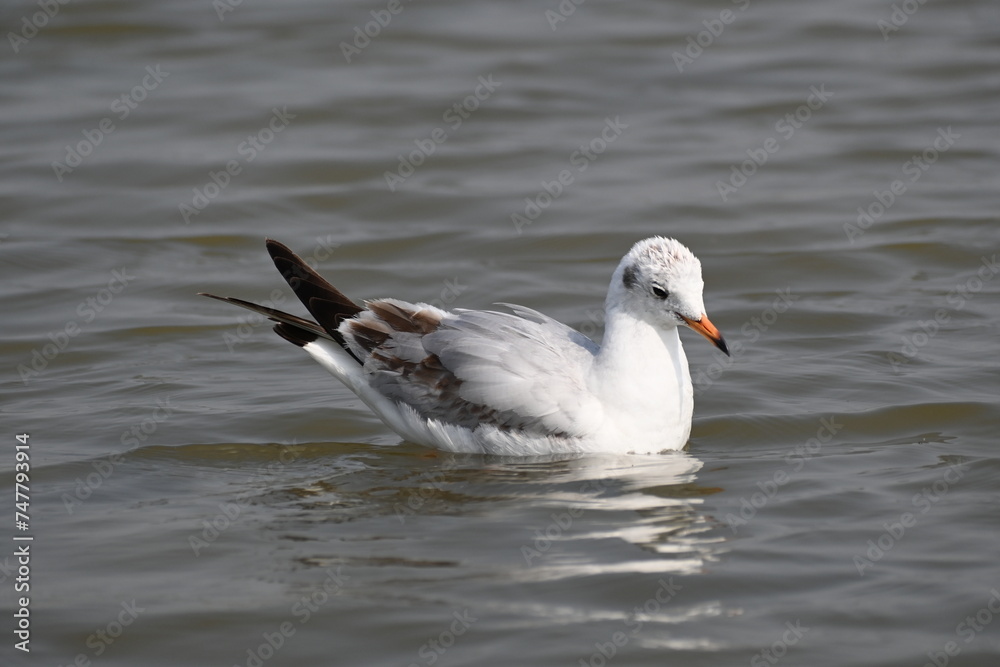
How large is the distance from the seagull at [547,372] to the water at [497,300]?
0.60 ft

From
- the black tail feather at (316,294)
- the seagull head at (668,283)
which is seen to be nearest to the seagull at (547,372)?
the seagull head at (668,283)

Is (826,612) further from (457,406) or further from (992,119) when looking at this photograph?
(992,119)

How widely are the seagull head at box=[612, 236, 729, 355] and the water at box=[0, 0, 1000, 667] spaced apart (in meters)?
0.76

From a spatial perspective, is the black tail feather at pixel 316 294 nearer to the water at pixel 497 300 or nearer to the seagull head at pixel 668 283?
the water at pixel 497 300

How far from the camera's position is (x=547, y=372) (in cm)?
732

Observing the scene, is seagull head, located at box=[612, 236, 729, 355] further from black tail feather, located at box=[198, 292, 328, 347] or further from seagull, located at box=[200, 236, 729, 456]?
black tail feather, located at box=[198, 292, 328, 347]

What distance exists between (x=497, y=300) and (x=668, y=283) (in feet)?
10.7

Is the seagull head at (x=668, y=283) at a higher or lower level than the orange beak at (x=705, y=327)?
higher

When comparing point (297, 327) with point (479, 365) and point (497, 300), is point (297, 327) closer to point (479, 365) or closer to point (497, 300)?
point (479, 365)

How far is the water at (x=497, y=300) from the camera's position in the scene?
5.71 metres

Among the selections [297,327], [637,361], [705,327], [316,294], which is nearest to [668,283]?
[705,327]

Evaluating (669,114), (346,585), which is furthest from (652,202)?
(346,585)

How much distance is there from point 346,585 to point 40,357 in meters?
4.31

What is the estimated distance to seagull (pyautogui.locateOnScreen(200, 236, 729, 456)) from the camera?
7242mm
